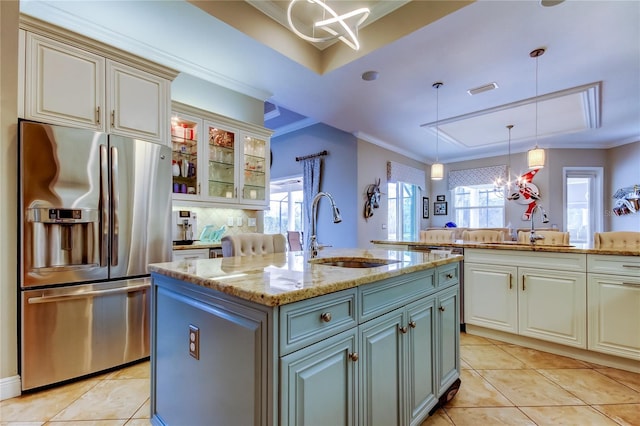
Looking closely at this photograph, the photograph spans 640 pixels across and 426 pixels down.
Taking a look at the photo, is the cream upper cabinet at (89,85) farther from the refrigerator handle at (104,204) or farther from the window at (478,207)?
the window at (478,207)

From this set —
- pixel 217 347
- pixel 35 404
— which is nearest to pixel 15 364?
pixel 35 404

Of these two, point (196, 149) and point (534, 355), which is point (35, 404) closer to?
point (196, 149)

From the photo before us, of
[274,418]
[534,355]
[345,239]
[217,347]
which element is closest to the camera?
[274,418]

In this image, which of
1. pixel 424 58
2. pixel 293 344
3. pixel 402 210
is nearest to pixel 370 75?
pixel 424 58

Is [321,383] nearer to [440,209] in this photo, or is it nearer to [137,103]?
[137,103]

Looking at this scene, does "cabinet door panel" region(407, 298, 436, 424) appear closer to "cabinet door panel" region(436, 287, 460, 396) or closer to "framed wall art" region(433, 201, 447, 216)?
"cabinet door panel" region(436, 287, 460, 396)

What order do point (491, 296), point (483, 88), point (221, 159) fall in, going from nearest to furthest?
point (491, 296), point (221, 159), point (483, 88)

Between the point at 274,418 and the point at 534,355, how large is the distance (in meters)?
2.70

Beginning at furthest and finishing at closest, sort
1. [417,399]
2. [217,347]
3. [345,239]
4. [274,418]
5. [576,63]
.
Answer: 1. [345,239]
2. [576,63]
3. [417,399]
4. [217,347]
5. [274,418]

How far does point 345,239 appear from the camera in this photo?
5.57 m

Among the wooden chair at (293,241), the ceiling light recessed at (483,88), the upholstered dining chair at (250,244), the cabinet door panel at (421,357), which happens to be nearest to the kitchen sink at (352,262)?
the cabinet door panel at (421,357)

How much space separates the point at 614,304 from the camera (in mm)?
2354

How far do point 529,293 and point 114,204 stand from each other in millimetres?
3532

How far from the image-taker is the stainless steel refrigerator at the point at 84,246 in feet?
6.46
